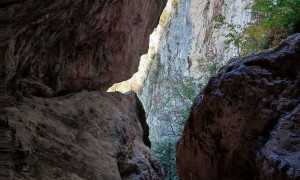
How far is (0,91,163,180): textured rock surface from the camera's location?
5285mm

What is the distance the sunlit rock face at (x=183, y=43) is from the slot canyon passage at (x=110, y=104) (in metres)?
11.1

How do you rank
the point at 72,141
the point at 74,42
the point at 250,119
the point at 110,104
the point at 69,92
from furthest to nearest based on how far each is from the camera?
1. the point at 110,104
2. the point at 69,92
3. the point at 74,42
4. the point at 72,141
5. the point at 250,119

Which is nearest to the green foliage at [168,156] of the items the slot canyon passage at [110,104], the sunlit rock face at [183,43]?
the sunlit rock face at [183,43]

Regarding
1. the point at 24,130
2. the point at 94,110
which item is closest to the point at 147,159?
the point at 94,110

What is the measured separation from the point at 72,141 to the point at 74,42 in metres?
3.26

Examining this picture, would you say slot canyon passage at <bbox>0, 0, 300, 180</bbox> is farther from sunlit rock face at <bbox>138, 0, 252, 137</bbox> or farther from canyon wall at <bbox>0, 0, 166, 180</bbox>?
sunlit rock face at <bbox>138, 0, 252, 137</bbox>

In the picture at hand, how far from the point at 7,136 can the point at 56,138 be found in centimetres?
112

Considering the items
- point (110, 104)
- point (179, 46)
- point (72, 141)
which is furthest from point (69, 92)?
point (179, 46)

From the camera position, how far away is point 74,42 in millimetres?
8805

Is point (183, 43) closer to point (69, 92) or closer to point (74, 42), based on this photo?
point (74, 42)

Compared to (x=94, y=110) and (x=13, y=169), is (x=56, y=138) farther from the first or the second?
(x=94, y=110)

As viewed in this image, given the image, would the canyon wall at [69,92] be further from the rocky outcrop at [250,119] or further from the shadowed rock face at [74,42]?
the rocky outcrop at [250,119]

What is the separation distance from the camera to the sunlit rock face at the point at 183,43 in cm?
2336

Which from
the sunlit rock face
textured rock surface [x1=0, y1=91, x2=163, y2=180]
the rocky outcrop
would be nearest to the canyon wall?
textured rock surface [x1=0, y1=91, x2=163, y2=180]
